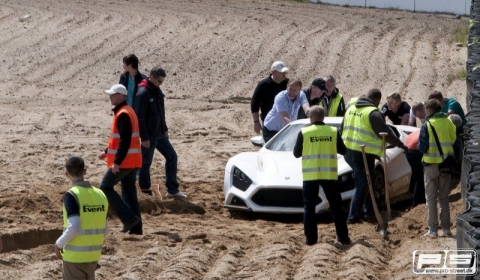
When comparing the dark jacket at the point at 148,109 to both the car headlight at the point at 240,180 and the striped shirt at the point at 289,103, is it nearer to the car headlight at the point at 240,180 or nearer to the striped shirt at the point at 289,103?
the car headlight at the point at 240,180

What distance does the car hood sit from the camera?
50.0 ft

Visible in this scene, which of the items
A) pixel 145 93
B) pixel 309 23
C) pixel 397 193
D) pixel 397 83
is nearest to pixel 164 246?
pixel 145 93

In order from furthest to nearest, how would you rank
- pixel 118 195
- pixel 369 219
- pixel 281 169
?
pixel 281 169
pixel 369 219
pixel 118 195

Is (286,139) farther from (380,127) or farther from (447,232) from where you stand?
(447,232)

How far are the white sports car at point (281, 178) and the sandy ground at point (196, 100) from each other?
0.31 metres

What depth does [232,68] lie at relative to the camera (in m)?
30.3

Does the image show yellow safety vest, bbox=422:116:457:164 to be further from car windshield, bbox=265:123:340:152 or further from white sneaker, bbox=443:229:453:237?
car windshield, bbox=265:123:340:152

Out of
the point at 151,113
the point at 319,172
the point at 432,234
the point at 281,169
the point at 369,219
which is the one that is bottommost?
the point at 369,219

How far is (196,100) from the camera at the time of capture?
26.8 metres

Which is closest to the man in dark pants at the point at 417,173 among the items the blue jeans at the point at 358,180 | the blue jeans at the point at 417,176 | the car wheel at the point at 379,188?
the blue jeans at the point at 417,176

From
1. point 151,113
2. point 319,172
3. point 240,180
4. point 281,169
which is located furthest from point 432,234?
point 151,113

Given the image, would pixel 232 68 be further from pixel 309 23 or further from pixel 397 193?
pixel 397 193

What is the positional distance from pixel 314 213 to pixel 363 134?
5.60 feet

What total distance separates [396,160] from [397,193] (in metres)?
0.47
